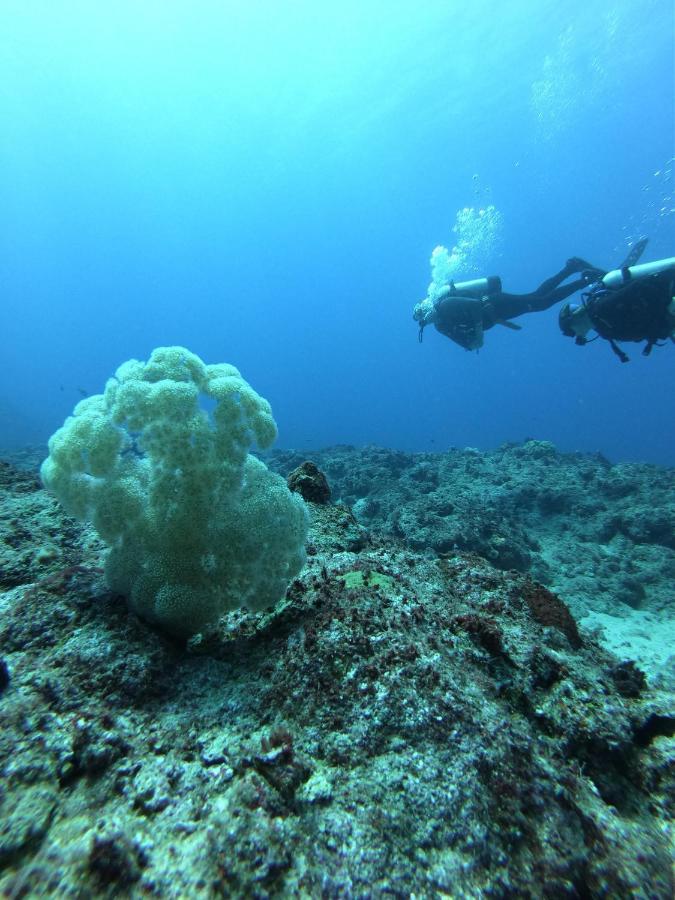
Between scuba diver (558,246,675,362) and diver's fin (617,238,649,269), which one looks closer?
scuba diver (558,246,675,362)

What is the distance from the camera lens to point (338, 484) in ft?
49.4

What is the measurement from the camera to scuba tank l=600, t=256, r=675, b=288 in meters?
10.6

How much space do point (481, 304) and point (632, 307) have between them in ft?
17.5

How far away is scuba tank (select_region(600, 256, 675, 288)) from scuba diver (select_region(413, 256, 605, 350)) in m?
3.43

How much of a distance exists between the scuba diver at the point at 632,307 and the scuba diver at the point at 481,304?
3.26m

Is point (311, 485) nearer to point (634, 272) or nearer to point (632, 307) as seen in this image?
point (632, 307)

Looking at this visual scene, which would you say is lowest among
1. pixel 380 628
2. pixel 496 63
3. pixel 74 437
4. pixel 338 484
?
pixel 380 628

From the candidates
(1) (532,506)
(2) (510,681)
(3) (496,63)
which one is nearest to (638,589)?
(1) (532,506)

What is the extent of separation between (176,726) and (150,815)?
1.53 feet

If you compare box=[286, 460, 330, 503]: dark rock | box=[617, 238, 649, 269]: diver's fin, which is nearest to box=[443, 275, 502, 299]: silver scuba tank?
box=[617, 238, 649, 269]: diver's fin

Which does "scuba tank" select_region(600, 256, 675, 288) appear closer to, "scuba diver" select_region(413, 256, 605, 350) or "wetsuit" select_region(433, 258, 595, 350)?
"wetsuit" select_region(433, 258, 595, 350)

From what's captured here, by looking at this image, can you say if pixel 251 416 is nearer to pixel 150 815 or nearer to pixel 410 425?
pixel 150 815

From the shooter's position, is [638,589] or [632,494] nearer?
[638,589]

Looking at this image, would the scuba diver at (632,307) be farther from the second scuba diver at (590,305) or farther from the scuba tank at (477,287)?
the scuba tank at (477,287)
